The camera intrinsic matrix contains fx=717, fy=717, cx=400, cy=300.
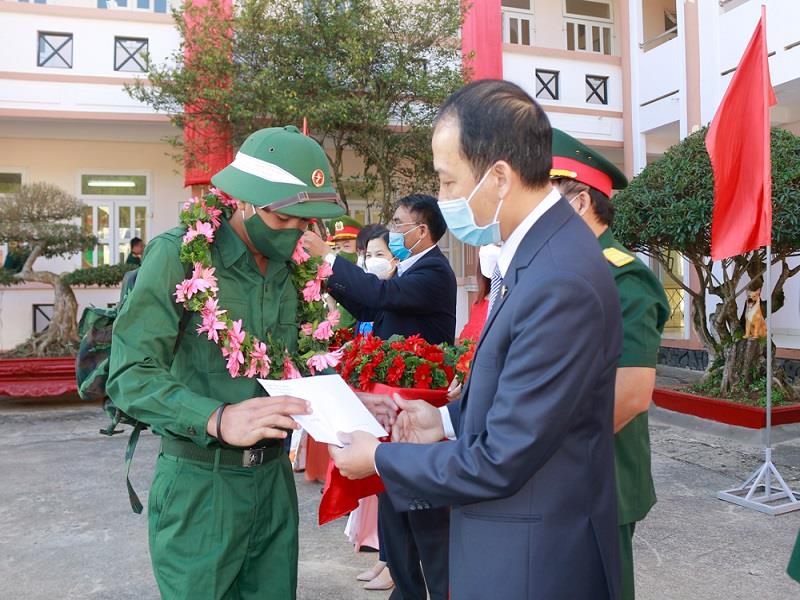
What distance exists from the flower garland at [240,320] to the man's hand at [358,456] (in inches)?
18.9

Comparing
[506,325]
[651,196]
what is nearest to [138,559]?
[506,325]

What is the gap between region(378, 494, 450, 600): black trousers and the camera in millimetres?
2668

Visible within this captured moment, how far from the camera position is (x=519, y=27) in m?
14.5

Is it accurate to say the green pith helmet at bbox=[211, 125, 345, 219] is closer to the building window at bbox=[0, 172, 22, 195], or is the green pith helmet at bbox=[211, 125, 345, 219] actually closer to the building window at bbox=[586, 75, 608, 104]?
the building window at bbox=[586, 75, 608, 104]

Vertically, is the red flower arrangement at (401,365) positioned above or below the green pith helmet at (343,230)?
below

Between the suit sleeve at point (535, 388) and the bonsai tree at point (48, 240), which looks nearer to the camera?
the suit sleeve at point (535, 388)

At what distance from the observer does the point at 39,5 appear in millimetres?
10875

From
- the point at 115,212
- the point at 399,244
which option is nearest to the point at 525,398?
the point at 399,244

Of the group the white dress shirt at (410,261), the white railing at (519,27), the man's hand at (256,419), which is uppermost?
the white railing at (519,27)

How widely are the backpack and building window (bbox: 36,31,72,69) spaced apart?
10.6 meters

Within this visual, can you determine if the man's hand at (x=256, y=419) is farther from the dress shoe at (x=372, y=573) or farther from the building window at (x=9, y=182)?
the building window at (x=9, y=182)

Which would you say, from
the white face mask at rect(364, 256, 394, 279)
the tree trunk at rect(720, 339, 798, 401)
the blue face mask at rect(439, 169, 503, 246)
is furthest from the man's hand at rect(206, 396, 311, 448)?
the tree trunk at rect(720, 339, 798, 401)

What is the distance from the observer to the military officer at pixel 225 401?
1748mm

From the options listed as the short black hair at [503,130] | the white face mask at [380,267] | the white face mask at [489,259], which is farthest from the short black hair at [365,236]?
the short black hair at [503,130]
